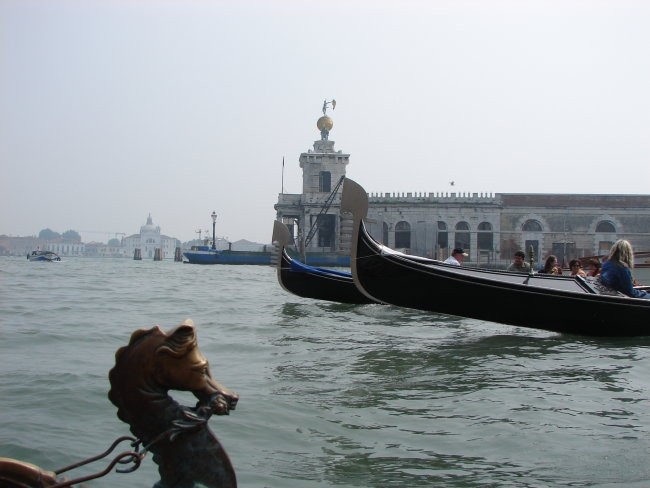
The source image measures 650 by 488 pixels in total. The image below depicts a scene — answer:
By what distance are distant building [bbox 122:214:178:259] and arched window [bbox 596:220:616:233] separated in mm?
98204

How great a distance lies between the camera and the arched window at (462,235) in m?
37.4

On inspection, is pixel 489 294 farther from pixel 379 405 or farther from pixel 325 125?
pixel 325 125

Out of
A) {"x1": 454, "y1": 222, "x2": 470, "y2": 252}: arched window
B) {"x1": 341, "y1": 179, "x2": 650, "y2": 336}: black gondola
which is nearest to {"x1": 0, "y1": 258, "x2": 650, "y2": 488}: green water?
{"x1": 341, "y1": 179, "x2": 650, "y2": 336}: black gondola

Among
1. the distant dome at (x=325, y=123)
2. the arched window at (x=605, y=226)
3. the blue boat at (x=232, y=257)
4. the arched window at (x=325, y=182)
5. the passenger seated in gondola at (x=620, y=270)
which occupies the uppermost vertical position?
the distant dome at (x=325, y=123)

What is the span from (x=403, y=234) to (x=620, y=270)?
3150 cm

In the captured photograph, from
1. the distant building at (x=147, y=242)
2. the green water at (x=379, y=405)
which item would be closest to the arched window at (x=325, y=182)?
the green water at (x=379, y=405)

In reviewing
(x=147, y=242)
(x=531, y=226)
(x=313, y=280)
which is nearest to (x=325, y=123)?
(x=531, y=226)

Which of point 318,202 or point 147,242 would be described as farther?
point 147,242

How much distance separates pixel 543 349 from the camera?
239 inches

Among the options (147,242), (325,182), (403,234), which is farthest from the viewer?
(147,242)

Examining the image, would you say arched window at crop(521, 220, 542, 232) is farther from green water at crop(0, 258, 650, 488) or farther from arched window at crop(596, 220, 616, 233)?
green water at crop(0, 258, 650, 488)

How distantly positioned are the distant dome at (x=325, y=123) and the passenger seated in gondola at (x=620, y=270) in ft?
119

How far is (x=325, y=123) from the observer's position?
42.1m

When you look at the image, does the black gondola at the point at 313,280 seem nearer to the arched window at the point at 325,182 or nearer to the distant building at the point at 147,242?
the arched window at the point at 325,182
